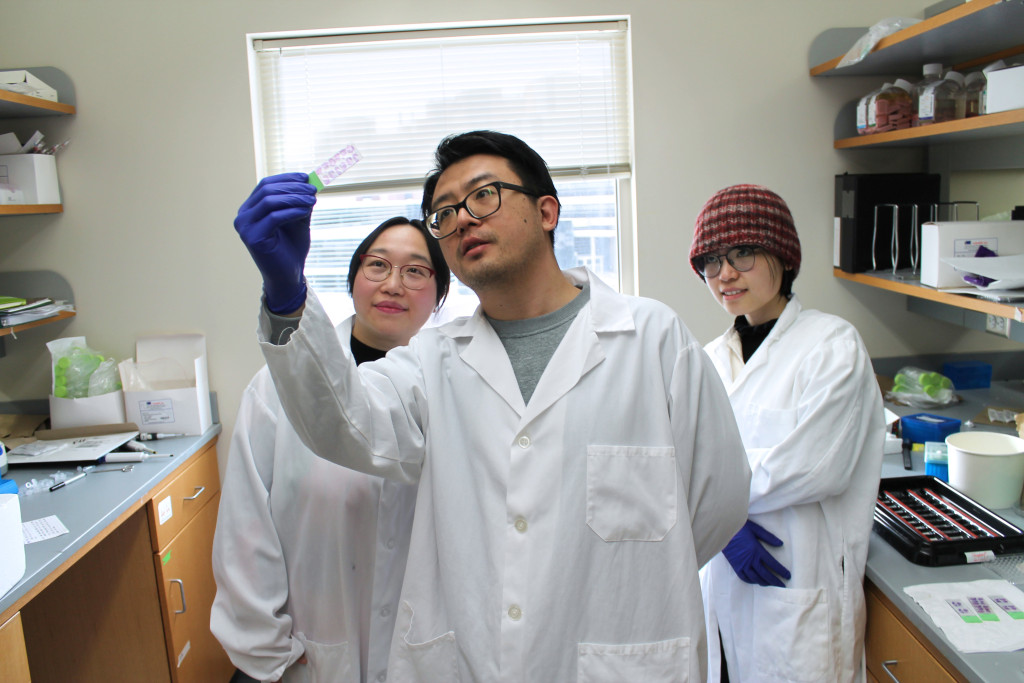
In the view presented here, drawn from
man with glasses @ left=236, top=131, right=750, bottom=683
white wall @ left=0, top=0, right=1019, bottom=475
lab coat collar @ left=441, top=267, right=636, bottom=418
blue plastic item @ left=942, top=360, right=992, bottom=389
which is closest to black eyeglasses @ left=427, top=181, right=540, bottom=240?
man with glasses @ left=236, top=131, right=750, bottom=683

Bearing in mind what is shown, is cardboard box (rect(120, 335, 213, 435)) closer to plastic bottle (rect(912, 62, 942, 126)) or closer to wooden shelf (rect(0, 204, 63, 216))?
wooden shelf (rect(0, 204, 63, 216))

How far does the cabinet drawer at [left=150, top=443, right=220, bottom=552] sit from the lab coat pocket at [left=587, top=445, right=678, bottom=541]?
154 cm

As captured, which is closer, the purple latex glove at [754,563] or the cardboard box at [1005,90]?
the purple latex glove at [754,563]

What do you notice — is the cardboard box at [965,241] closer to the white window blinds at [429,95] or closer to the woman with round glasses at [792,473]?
the woman with round glasses at [792,473]

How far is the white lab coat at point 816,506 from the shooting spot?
1471 mm

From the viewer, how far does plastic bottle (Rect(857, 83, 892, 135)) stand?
2315 mm

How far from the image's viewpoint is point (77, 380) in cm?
245

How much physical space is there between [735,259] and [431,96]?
1.45m

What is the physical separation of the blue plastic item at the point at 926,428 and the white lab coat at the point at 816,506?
2.05 ft

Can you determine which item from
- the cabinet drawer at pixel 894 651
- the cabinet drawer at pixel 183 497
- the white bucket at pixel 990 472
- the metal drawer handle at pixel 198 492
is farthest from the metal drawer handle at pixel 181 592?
the white bucket at pixel 990 472

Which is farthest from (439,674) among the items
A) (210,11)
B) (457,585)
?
(210,11)

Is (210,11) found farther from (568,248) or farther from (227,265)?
(568,248)

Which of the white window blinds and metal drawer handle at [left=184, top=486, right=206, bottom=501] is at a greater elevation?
the white window blinds

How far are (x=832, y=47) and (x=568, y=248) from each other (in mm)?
1209
